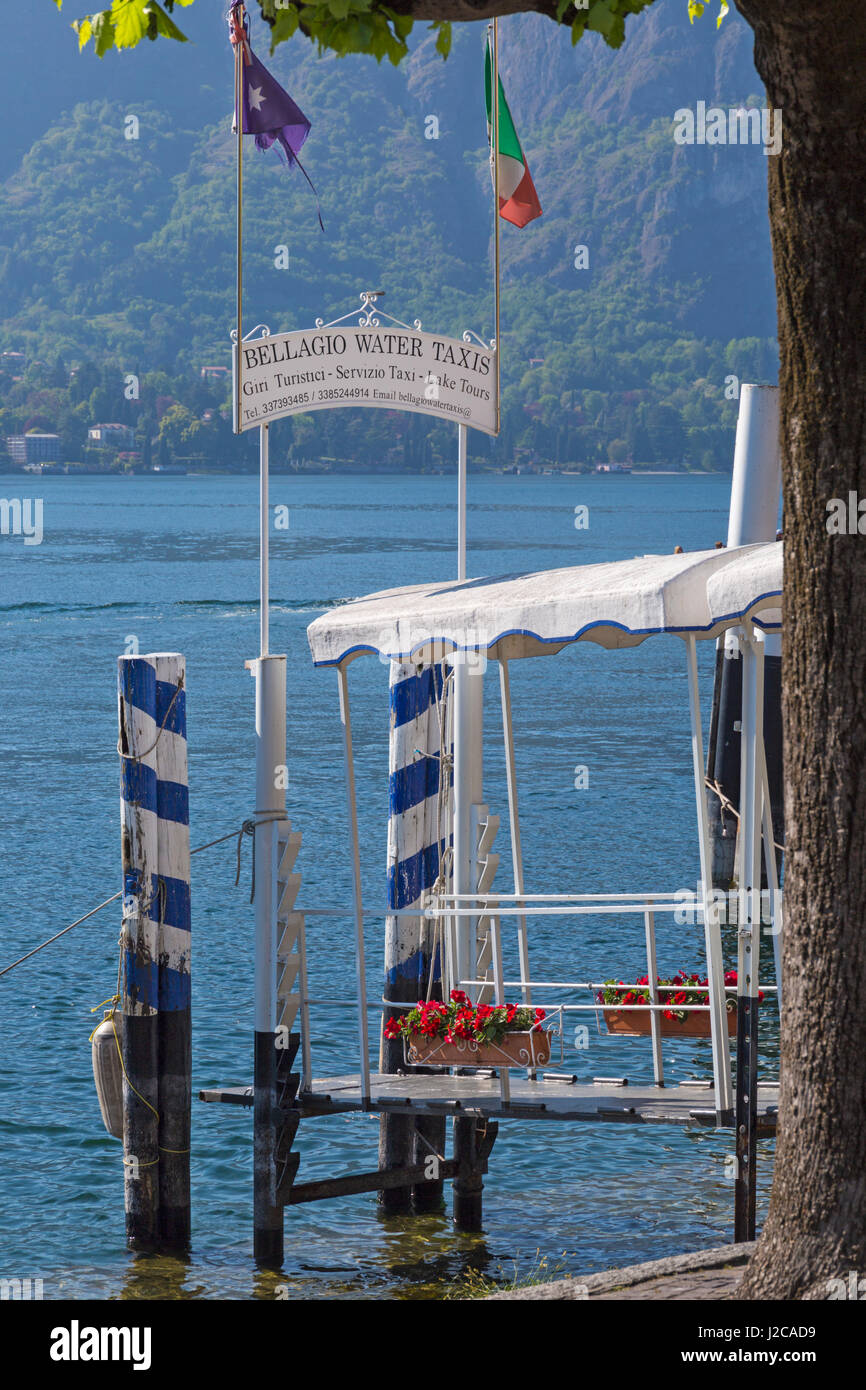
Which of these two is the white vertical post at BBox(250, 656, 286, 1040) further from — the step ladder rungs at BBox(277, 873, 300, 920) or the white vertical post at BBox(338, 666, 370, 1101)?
the white vertical post at BBox(338, 666, 370, 1101)

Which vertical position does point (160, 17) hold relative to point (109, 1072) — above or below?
above

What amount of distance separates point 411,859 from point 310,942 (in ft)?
31.4

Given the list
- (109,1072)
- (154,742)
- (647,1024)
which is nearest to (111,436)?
(154,742)

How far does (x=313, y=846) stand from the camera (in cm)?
2538

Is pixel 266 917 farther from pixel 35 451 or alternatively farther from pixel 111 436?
pixel 111 436

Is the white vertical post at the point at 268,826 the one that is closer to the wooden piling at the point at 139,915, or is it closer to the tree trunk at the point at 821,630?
the wooden piling at the point at 139,915

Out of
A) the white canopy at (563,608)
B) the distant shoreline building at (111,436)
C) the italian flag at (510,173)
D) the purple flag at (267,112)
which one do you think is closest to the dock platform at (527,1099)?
the white canopy at (563,608)

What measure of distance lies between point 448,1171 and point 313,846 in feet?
48.3

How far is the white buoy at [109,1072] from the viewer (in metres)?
10.3

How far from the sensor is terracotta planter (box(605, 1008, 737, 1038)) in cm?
1009

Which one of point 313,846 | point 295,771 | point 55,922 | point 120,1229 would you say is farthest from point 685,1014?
point 295,771

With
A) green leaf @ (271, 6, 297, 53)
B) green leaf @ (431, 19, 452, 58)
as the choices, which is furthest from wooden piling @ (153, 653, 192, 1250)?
green leaf @ (271, 6, 297, 53)

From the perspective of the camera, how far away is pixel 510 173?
12836 mm
